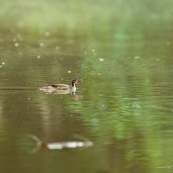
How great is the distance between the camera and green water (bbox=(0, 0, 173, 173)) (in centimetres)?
1307

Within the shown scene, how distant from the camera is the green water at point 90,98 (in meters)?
13.1

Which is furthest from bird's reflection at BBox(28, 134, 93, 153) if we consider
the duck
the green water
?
the duck

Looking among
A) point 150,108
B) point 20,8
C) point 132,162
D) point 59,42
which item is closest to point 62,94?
point 150,108

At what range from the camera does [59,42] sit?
33.5 m

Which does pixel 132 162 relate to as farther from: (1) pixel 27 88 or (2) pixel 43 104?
(1) pixel 27 88

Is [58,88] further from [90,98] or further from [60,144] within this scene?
[60,144]

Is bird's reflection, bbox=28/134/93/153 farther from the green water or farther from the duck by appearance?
the duck

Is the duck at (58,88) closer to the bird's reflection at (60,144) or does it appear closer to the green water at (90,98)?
the green water at (90,98)

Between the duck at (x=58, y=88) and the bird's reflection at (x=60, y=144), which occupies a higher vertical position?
the duck at (x=58, y=88)

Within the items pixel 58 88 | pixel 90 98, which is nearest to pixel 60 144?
pixel 90 98

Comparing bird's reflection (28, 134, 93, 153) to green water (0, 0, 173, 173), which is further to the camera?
bird's reflection (28, 134, 93, 153)

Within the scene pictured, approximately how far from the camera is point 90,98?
1867 cm

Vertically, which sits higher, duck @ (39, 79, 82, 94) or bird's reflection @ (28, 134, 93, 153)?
duck @ (39, 79, 82, 94)

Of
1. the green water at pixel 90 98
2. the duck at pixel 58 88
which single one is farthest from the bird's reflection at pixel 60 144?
the duck at pixel 58 88
